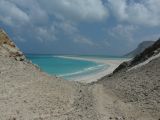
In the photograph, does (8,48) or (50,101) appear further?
(8,48)

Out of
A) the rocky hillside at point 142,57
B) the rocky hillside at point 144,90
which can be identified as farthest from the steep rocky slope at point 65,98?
the rocky hillside at point 142,57

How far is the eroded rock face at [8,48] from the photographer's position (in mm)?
24953

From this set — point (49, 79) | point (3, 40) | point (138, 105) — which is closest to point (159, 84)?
point (138, 105)

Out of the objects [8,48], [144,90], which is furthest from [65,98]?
[8,48]

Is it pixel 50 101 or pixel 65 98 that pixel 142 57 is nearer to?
pixel 65 98

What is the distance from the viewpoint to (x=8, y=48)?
83.8 ft

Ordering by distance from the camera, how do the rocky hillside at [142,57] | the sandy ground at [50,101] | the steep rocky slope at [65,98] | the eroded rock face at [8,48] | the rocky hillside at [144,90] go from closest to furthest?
the sandy ground at [50,101]
the steep rocky slope at [65,98]
the rocky hillside at [144,90]
the eroded rock face at [8,48]
the rocky hillside at [142,57]

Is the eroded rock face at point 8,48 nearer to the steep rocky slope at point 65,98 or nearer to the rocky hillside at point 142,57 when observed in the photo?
the steep rocky slope at point 65,98

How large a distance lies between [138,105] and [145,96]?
4.95 ft

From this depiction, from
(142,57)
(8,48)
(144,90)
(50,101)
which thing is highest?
(142,57)

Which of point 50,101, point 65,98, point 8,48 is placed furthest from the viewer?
point 8,48

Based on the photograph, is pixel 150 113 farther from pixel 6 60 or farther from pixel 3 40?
pixel 3 40

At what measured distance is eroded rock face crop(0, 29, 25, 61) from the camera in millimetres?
24953

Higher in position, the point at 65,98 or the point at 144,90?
the point at 144,90
